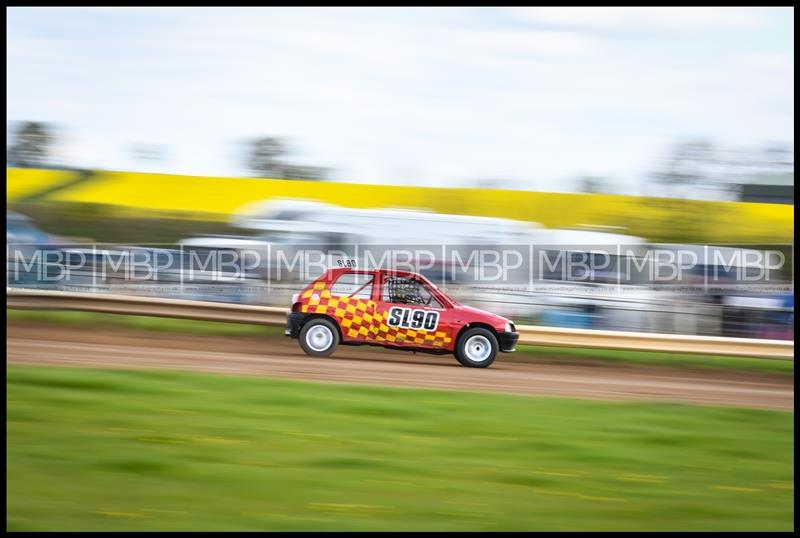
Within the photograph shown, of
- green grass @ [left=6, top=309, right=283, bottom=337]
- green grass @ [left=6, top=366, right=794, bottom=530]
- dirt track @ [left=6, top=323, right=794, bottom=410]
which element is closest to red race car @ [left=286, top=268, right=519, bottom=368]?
dirt track @ [left=6, top=323, right=794, bottom=410]

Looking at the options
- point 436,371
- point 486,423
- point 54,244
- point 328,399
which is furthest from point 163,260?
point 486,423

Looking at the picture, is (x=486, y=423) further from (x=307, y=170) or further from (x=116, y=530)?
(x=307, y=170)

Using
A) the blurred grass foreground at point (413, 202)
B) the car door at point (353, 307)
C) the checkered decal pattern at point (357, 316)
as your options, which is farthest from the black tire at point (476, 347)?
the blurred grass foreground at point (413, 202)

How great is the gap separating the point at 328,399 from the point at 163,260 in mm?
8330

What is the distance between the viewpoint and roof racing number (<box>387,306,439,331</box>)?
488 inches

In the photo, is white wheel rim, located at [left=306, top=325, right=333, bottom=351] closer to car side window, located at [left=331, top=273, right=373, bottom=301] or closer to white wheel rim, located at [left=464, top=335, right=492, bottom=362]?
car side window, located at [left=331, top=273, right=373, bottom=301]

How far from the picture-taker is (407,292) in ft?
41.1

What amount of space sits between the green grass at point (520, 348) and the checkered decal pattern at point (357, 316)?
2543mm

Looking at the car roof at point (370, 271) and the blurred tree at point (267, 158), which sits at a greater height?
the blurred tree at point (267, 158)

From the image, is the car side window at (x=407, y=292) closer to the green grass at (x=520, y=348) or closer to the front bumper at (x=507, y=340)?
the front bumper at (x=507, y=340)

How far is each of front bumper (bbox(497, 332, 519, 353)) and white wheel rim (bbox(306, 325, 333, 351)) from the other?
245cm

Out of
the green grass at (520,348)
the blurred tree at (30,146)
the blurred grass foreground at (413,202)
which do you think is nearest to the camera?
the green grass at (520,348)

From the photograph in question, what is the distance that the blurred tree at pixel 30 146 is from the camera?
20094mm

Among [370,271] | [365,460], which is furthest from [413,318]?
[365,460]
